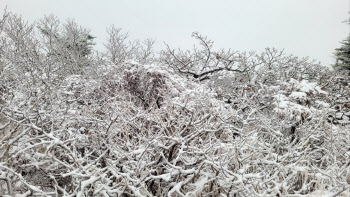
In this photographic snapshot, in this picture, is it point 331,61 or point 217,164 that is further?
point 331,61

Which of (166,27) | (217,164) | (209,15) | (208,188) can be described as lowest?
(208,188)

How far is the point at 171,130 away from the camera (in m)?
4.60

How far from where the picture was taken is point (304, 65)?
44.6 ft

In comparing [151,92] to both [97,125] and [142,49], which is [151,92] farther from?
[142,49]

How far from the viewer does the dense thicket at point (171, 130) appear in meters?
3.22

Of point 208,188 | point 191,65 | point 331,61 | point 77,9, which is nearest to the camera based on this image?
point 208,188

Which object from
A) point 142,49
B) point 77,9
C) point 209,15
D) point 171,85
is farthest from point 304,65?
point 209,15

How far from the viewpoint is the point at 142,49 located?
20016 millimetres

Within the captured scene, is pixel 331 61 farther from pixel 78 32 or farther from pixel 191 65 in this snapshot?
pixel 78 32

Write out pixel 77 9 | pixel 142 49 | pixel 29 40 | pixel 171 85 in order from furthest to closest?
pixel 77 9
pixel 142 49
pixel 29 40
pixel 171 85

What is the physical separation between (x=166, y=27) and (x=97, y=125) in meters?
100

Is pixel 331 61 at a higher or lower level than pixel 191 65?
higher

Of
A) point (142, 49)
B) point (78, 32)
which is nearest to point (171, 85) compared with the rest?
point (142, 49)

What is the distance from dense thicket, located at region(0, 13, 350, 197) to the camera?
322 centimetres
